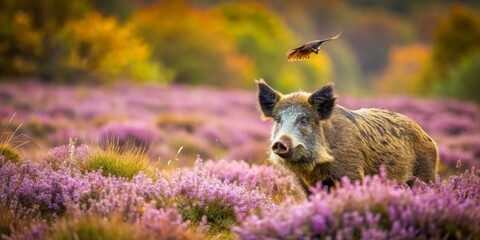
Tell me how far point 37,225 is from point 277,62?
178 feet

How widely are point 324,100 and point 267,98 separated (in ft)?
2.58

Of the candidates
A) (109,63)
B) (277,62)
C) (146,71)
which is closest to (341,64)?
(277,62)

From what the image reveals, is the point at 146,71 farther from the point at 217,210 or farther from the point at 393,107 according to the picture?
the point at 217,210

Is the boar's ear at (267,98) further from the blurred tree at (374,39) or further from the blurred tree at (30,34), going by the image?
the blurred tree at (374,39)

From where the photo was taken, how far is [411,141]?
670 cm

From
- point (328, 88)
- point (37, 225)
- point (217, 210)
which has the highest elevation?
point (328, 88)

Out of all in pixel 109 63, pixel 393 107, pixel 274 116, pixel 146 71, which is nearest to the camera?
pixel 274 116

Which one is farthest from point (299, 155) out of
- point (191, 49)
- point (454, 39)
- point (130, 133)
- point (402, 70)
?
point (402, 70)

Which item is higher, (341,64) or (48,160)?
(341,64)

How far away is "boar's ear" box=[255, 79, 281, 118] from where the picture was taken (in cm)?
646

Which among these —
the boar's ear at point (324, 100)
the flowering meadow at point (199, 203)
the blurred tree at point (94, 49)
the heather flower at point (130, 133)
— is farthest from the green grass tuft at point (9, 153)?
the blurred tree at point (94, 49)

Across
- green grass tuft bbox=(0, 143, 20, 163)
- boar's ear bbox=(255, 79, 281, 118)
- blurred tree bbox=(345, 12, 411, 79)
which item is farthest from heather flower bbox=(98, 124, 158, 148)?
blurred tree bbox=(345, 12, 411, 79)

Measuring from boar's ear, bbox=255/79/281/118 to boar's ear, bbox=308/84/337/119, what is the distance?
543 mm

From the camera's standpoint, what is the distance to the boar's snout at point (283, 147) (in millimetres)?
5504
